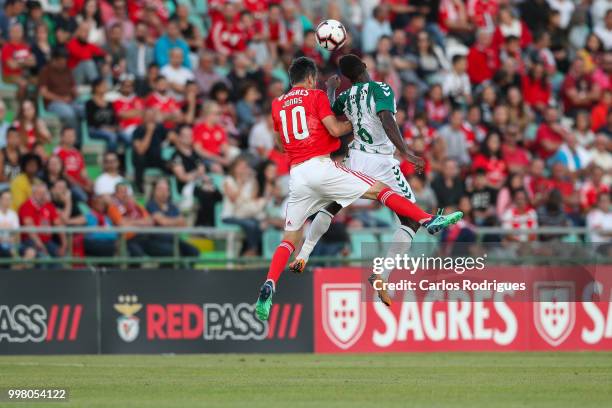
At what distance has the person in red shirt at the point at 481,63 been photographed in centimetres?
2627

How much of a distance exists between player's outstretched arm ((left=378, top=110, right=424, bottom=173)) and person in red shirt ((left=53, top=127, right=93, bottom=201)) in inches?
280

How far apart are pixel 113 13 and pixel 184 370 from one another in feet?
32.0

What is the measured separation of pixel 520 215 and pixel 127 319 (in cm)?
641

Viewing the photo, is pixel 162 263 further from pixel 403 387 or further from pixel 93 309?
pixel 403 387

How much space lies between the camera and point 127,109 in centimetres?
2184

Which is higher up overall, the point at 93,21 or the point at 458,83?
the point at 93,21

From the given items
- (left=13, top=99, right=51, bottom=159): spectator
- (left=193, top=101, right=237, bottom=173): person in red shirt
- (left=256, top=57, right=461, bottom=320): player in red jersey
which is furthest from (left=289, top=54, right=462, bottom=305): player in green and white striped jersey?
(left=193, top=101, right=237, bottom=173): person in red shirt

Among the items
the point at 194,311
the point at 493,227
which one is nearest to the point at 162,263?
the point at 194,311

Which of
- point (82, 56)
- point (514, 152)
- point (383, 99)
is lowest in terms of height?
point (383, 99)

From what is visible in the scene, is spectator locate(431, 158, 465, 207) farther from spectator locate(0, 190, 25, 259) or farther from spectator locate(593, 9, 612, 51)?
spectator locate(593, 9, 612, 51)

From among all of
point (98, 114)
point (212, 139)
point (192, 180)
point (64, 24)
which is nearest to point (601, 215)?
point (212, 139)

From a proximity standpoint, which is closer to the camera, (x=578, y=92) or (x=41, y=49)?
(x=41, y=49)

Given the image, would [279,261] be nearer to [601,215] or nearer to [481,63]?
[601,215]

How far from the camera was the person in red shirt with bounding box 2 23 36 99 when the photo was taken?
71.1 ft
